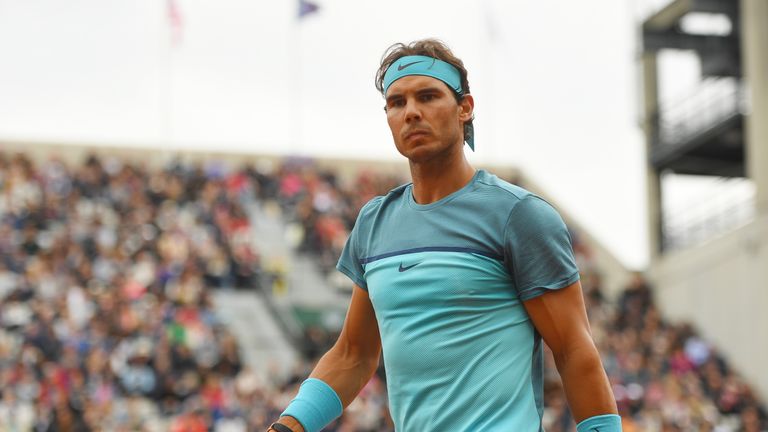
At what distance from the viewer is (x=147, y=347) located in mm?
18672

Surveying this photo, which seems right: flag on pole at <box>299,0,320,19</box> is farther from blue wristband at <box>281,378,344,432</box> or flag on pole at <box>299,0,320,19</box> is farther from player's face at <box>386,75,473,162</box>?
player's face at <box>386,75,473,162</box>

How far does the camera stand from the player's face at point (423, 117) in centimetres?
374

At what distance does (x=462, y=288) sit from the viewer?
3637 mm

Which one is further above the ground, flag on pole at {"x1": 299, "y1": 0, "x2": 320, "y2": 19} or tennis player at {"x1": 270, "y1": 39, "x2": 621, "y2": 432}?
flag on pole at {"x1": 299, "y1": 0, "x2": 320, "y2": 19}

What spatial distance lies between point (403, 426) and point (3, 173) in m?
23.6

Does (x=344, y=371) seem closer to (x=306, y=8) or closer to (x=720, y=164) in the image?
(x=720, y=164)

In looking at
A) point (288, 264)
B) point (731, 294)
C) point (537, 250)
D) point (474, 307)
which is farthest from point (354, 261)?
point (731, 294)

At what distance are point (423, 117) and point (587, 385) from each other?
33.0 inches

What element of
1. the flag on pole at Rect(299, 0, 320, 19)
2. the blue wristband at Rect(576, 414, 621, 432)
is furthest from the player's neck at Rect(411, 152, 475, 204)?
the flag on pole at Rect(299, 0, 320, 19)

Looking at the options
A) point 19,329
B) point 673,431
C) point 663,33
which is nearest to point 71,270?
point 19,329

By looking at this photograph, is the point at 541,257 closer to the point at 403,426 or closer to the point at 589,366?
the point at 589,366

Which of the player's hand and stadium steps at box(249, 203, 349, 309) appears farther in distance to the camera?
stadium steps at box(249, 203, 349, 309)

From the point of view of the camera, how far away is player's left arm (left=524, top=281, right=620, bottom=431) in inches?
141

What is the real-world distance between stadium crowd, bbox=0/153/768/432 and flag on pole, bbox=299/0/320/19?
6045mm
